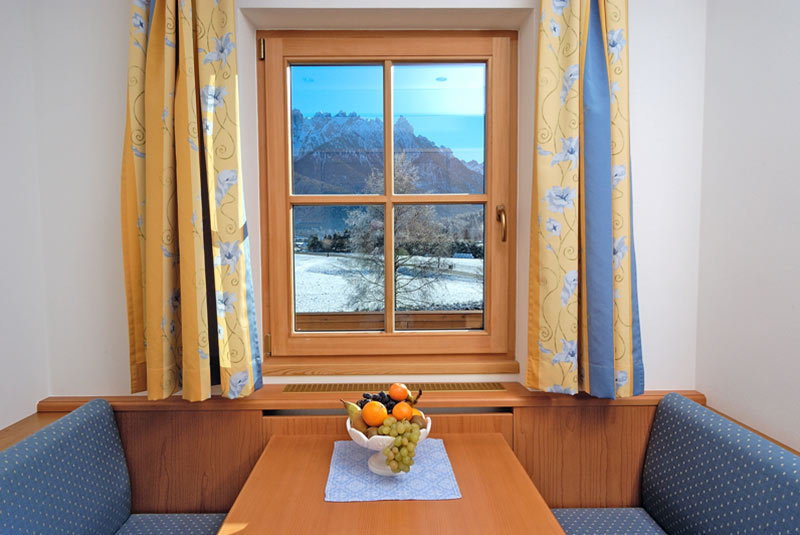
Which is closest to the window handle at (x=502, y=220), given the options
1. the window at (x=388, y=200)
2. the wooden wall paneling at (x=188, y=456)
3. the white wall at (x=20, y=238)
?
the window at (x=388, y=200)

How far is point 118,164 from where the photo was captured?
1693 millimetres

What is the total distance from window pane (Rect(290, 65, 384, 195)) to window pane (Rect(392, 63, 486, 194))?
0.09 metres

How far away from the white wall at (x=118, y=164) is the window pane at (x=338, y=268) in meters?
0.27

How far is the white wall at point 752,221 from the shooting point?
1.35 metres

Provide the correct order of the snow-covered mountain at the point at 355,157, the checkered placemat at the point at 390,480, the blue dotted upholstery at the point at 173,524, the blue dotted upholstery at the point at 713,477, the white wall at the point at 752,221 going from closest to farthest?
the blue dotted upholstery at the point at 713,477
the checkered placemat at the point at 390,480
the white wall at the point at 752,221
the blue dotted upholstery at the point at 173,524
the snow-covered mountain at the point at 355,157

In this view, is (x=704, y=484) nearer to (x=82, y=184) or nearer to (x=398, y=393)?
(x=398, y=393)

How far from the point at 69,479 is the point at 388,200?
1.34 meters

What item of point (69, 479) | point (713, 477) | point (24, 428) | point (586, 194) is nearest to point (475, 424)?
point (713, 477)

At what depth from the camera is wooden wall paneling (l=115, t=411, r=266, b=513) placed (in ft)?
5.42

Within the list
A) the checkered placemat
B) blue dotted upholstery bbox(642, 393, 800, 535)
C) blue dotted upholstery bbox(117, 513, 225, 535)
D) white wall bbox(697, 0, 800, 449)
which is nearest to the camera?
blue dotted upholstery bbox(642, 393, 800, 535)

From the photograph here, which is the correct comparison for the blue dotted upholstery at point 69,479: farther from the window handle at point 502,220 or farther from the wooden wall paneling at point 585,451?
the window handle at point 502,220

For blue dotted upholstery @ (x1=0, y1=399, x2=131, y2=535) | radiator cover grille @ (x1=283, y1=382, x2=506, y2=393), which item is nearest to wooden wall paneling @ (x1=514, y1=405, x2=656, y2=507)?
radiator cover grille @ (x1=283, y1=382, x2=506, y2=393)

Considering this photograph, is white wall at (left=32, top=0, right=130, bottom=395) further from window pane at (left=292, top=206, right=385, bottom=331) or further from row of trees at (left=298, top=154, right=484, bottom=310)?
row of trees at (left=298, top=154, right=484, bottom=310)

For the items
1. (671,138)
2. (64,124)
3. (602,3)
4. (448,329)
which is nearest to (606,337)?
(448,329)
